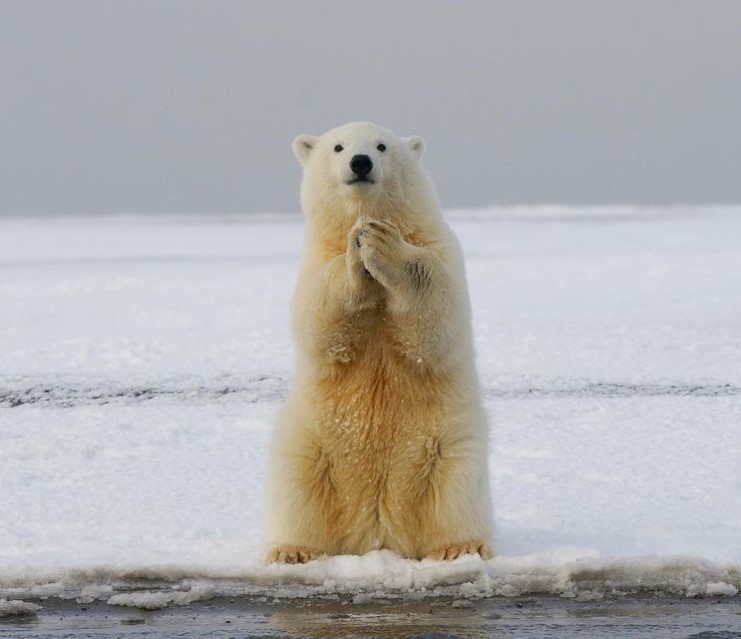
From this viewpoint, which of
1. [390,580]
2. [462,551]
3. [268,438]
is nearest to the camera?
[390,580]

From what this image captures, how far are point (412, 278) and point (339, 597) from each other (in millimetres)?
900

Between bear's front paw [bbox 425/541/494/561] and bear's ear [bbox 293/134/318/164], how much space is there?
4.40 feet

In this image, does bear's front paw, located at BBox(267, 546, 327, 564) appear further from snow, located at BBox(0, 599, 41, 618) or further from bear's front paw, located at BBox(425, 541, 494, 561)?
snow, located at BBox(0, 599, 41, 618)

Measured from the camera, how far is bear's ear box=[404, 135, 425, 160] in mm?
3842

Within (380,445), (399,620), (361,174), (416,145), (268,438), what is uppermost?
(416,145)

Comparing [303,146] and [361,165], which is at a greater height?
[303,146]

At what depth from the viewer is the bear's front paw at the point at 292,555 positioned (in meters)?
3.42

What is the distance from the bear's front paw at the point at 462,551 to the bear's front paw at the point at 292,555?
34 centimetres

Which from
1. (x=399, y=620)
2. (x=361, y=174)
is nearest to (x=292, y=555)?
(x=399, y=620)

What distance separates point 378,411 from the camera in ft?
11.5

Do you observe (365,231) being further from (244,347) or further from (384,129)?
(244,347)

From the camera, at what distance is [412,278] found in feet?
11.0

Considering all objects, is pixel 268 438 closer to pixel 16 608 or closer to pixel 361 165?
pixel 361 165

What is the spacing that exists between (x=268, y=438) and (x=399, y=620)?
292cm
